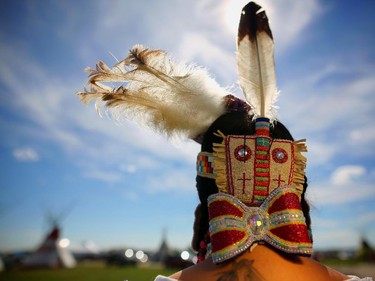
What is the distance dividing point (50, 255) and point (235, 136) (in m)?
29.4

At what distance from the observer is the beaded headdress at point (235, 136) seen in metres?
2.02

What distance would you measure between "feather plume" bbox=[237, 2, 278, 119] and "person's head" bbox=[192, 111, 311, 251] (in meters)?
0.09

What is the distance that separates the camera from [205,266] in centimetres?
203

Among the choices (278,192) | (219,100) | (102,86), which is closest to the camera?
(278,192)

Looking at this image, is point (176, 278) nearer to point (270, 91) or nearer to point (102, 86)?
point (270, 91)

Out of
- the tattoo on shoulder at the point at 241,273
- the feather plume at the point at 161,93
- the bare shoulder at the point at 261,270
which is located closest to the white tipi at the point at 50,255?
the feather plume at the point at 161,93

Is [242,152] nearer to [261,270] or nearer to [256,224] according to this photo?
[256,224]

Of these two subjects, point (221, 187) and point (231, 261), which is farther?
point (221, 187)

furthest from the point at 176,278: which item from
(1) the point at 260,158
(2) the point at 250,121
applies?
(2) the point at 250,121

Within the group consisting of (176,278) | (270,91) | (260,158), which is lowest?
(176,278)

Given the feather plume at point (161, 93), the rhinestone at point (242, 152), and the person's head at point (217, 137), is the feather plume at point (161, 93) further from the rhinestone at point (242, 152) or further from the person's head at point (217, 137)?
the rhinestone at point (242, 152)

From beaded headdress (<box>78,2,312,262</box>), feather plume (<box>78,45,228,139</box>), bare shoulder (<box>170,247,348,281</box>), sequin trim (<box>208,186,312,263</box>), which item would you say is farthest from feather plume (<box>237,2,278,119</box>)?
bare shoulder (<box>170,247,348,281</box>)

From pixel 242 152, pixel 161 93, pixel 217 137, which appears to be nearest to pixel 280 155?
pixel 242 152

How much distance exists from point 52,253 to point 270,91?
1155 inches
